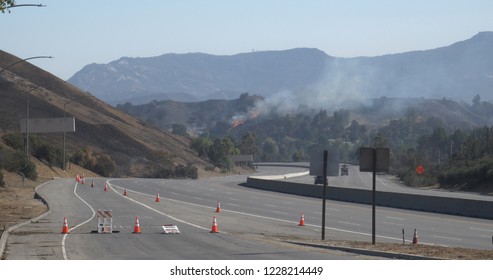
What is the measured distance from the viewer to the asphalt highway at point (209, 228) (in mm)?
23531

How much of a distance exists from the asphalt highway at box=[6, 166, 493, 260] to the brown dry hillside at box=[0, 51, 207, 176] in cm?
6135

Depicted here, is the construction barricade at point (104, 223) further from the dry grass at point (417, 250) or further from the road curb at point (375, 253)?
the road curb at point (375, 253)

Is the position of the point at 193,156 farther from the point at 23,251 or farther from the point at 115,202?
the point at 23,251

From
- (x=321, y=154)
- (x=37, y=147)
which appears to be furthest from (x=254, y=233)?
(x=37, y=147)

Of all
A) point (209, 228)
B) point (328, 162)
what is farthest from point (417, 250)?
point (209, 228)

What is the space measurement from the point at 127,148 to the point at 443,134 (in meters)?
78.4

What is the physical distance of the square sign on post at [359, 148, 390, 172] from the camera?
25531 millimetres

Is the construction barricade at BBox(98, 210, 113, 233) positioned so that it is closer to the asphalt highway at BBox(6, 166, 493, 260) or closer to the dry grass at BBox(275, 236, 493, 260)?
the asphalt highway at BBox(6, 166, 493, 260)

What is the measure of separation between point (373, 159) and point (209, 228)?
9.88 meters

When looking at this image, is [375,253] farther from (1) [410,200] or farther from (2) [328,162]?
(1) [410,200]

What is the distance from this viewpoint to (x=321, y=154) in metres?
28.7

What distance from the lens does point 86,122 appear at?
13800cm

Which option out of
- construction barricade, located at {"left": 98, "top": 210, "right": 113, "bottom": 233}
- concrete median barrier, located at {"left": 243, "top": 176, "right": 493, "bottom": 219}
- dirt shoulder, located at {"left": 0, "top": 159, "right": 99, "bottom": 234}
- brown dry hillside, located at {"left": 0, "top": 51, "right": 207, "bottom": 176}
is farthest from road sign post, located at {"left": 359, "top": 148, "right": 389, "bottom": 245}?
brown dry hillside, located at {"left": 0, "top": 51, "right": 207, "bottom": 176}

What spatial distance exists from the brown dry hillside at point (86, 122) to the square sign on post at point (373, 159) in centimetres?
8804
